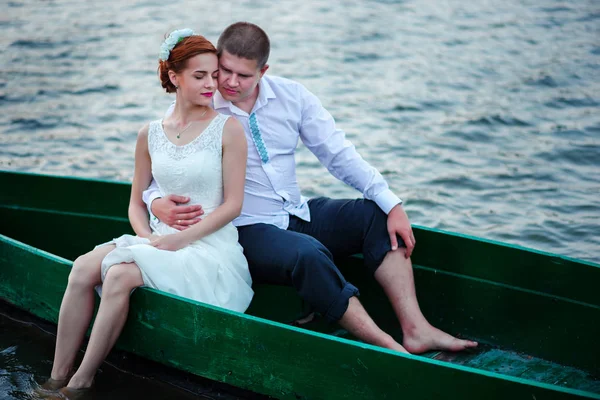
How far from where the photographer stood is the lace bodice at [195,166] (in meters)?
3.66

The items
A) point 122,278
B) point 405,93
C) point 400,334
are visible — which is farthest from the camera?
point 405,93

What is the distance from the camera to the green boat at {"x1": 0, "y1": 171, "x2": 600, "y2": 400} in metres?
3.11

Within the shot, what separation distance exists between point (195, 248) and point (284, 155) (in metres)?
0.64

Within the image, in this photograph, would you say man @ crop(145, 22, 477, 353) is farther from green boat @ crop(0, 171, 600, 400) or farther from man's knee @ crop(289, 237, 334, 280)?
green boat @ crop(0, 171, 600, 400)

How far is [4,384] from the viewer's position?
3982 millimetres

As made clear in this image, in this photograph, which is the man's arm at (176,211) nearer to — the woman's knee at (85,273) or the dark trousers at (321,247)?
the dark trousers at (321,247)

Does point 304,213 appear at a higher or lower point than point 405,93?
higher

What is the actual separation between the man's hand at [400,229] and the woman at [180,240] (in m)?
0.67

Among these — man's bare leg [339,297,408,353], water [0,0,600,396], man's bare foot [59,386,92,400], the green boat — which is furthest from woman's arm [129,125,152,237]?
water [0,0,600,396]

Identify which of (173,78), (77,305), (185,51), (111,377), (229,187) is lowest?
(111,377)

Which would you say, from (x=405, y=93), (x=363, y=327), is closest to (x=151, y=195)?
(x=363, y=327)

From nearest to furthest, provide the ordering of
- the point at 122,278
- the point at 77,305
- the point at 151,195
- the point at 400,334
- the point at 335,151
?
the point at 122,278, the point at 77,305, the point at 151,195, the point at 335,151, the point at 400,334

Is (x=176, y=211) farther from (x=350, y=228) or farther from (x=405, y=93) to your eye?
(x=405, y=93)

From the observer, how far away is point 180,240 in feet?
11.9
